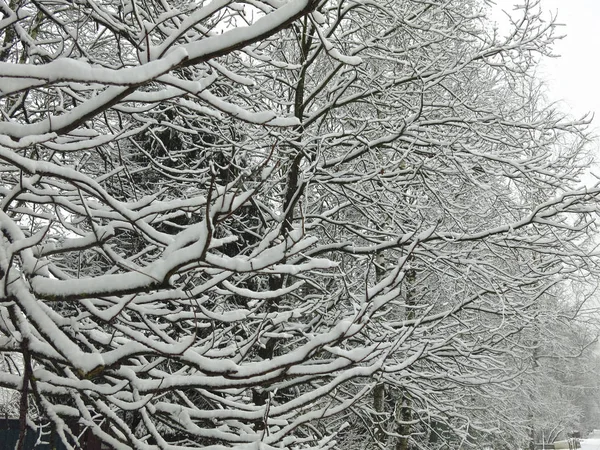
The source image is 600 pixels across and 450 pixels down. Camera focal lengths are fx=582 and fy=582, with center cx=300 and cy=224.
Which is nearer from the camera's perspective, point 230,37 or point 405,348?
point 230,37

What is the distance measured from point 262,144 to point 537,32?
2553 mm

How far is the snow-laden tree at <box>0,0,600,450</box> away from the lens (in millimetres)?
1567

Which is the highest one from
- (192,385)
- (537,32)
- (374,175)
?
(537,32)

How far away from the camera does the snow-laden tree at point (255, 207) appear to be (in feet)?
5.14

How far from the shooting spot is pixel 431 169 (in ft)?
15.9

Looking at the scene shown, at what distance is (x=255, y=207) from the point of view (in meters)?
5.39

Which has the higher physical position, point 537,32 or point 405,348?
point 537,32

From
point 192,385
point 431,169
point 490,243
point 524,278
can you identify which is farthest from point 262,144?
point 192,385

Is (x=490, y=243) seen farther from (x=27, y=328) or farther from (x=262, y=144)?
(x=27, y=328)

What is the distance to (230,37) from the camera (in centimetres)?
124

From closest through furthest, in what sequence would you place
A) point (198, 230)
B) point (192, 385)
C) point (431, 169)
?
point (198, 230), point (192, 385), point (431, 169)

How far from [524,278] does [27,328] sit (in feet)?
13.2

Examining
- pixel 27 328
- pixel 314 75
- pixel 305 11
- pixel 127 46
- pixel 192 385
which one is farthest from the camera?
pixel 127 46

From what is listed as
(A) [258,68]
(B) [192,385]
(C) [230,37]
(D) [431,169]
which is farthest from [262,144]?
(C) [230,37]
